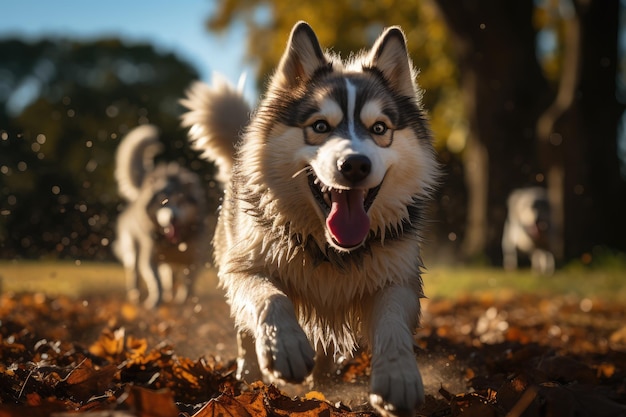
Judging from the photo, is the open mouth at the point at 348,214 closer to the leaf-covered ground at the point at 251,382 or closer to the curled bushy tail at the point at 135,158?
the leaf-covered ground at the point at 251,382

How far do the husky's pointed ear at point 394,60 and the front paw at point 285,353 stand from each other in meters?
1.80

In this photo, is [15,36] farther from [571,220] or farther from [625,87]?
[571,220]

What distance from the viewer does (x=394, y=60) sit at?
14.1 ft

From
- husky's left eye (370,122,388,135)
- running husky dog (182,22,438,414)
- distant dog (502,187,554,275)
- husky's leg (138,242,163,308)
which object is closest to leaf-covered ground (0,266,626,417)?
running husky dog (182,22,438,414)

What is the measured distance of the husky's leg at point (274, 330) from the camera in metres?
2.99

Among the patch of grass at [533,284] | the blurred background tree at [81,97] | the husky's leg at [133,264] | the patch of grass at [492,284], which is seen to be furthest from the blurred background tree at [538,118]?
the blurred background tree at [81,97]

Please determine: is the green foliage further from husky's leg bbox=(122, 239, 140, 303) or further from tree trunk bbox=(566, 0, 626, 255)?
husky's leg bbox=(122, 239, 140, 303)

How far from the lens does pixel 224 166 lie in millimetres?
5594

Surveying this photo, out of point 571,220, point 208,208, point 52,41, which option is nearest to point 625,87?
point 571,220

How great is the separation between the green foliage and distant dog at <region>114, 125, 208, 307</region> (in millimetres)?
14756

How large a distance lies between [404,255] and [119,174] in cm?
858

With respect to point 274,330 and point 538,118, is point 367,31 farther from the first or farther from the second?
point 274,330

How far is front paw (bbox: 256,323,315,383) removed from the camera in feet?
9.78

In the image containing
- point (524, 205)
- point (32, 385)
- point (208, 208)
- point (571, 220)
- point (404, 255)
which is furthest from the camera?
point (524, 205)
